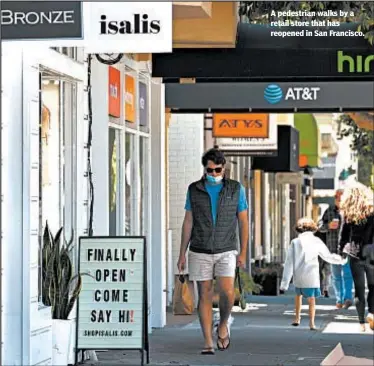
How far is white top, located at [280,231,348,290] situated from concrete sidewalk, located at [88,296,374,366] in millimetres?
611

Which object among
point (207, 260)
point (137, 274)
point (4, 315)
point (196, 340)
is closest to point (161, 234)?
point (196, 340)

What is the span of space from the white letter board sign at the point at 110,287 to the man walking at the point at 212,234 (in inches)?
50.6

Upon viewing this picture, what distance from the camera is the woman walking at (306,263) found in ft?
58.2

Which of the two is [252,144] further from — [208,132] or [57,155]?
[57,155]

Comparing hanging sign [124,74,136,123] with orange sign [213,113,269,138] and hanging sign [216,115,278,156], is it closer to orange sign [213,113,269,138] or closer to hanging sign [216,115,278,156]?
orange sign [213,113,269,138]

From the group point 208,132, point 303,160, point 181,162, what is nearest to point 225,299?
point 181,162

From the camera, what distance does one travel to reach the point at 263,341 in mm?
15742

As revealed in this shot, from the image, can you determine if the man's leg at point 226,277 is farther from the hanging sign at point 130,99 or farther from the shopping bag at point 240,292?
the hanging sign at point 130,99

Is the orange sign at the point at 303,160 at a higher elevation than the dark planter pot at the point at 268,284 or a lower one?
higher

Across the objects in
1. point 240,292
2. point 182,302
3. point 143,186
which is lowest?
point 182,302

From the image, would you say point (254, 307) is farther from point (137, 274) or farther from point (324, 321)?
point (137, 274)

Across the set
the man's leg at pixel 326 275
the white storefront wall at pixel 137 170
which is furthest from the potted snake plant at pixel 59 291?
the man's leg at pixel 326 275

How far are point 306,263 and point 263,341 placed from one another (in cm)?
227

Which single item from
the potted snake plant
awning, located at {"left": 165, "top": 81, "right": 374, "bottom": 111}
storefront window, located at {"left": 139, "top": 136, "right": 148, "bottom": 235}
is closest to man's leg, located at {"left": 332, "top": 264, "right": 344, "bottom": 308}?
awning, located at {"left": 165, "top": 81, "right": 374, "bottom": 111}
